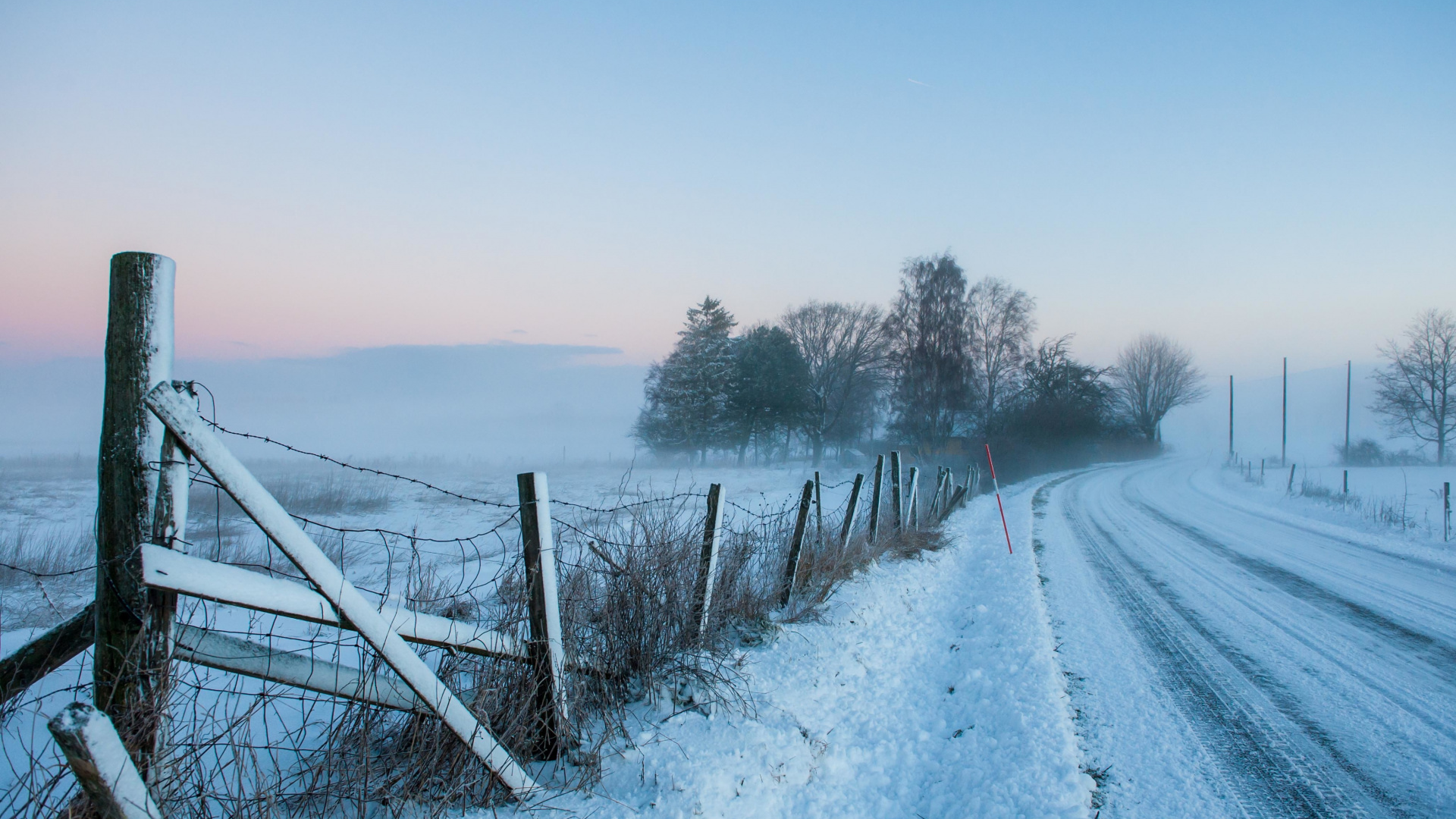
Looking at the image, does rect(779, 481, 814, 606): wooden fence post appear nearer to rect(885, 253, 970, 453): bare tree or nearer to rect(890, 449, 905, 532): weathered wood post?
rect(890, 449, 905, 532): weathered wood post

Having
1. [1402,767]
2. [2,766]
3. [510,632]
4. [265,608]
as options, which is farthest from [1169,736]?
[2,766]

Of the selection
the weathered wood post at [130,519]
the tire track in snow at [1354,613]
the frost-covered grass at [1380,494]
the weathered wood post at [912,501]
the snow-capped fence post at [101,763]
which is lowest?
the frost-covered grass at [1380,494]

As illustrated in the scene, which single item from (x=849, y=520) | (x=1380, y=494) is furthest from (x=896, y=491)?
(x=1380, y=494)

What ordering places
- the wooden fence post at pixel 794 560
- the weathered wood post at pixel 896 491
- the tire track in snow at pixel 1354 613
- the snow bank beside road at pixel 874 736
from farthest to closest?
the weathered wood post at pixel 896 491 → the wooden fence post at pixel 794 560 → the tire track in snow at pixel 1354 613 → the snow bank beside road at pixel 874 736

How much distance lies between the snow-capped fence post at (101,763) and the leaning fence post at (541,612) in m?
1.49

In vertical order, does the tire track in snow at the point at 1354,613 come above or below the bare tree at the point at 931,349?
below

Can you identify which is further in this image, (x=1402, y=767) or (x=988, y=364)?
(x=988, y=364)

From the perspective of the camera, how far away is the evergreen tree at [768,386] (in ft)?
132

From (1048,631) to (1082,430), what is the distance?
4166cm

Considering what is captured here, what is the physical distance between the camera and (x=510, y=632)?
3.19 metres

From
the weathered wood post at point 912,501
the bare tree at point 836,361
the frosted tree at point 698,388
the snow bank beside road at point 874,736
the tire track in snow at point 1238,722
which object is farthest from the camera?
the bare tree at point 836,361

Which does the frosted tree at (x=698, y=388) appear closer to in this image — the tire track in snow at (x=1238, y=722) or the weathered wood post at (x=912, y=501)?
the weathered wood post at (x=912, y=501)

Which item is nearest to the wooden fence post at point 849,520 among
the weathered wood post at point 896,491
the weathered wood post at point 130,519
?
the weathered wood post at point 896,491

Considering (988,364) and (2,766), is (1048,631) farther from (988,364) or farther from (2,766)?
(988,364)
